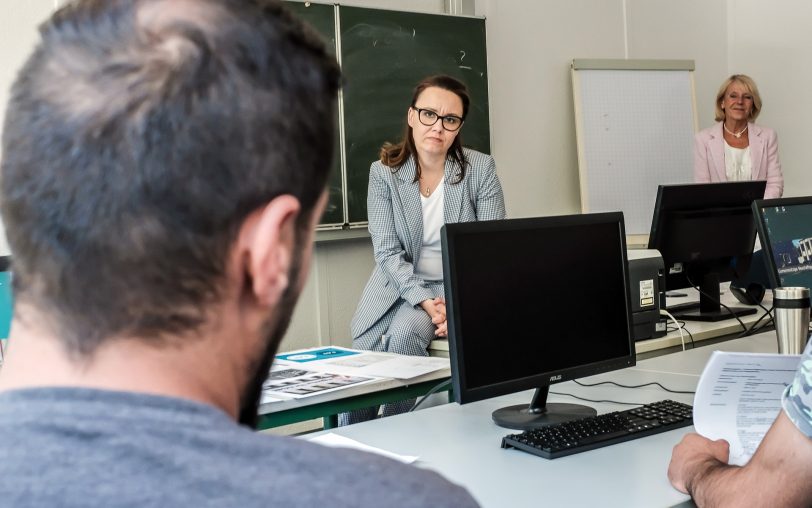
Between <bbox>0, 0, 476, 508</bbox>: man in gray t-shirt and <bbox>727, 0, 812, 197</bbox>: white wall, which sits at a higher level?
<bbox>727, 0, 812, 197</bbox>: white wall

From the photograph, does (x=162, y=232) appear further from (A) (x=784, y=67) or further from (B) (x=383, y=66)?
(A) (x=784, y=67)

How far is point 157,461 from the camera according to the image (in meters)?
0.48

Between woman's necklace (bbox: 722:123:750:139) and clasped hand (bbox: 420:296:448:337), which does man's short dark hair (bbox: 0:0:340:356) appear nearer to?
clasped hand (bbox: 420:296:448:337)

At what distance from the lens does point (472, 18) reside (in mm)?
5008

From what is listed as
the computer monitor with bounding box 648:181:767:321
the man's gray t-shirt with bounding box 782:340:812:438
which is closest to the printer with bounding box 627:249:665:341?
the computer monitor with bounding box 648:181:767:321

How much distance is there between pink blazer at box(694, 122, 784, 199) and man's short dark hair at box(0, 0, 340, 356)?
561cm

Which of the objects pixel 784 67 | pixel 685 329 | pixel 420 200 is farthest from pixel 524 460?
pixel 784 67

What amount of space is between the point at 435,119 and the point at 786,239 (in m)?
1.32

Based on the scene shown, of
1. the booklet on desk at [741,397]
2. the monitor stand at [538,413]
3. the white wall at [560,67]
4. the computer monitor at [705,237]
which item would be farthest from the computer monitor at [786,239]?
the white wall at [560,67]

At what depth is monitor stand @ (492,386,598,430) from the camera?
1.86 meters

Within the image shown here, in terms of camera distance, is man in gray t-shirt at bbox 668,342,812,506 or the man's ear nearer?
the man's ear

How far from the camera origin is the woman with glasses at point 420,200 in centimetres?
339

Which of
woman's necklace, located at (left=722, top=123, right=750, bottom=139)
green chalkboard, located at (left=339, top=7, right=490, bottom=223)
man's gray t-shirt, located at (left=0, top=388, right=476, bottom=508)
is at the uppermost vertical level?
green chalkboard, located at (left=339, top=7, right=490, bottom=223)

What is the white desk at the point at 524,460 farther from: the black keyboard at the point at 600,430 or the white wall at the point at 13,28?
the white wall at the point at 13,28
